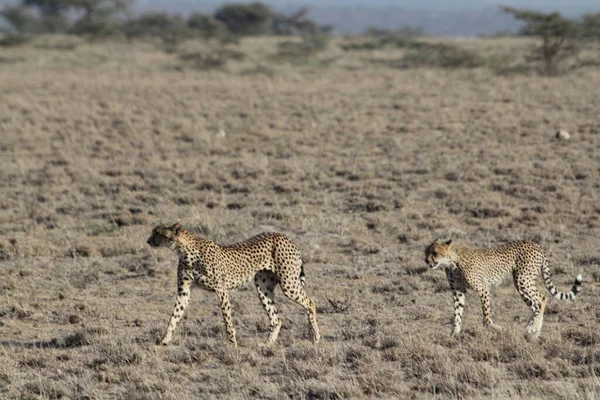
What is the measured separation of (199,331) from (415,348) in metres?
1.91

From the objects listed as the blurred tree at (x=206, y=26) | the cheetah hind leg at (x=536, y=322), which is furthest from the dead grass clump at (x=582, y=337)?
the blurred tree at (x=206, y=26)

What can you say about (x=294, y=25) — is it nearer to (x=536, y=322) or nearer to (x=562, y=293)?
(x=562, y=293)

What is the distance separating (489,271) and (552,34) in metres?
27.3

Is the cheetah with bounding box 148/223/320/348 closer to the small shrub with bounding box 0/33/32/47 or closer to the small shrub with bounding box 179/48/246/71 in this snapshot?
the small shrub with bounding box 179/48/246/71

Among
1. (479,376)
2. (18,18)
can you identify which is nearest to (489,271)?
(479,376)

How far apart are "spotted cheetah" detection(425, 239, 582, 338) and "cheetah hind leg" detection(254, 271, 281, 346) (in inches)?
50.5

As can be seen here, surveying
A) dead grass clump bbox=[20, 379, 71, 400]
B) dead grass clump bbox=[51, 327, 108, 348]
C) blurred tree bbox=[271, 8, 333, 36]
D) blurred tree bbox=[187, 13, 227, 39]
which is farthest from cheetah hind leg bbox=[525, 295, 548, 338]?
blurred tree bbox=[271, 8, 333, 36]

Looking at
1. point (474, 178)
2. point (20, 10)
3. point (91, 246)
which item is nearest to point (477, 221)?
point (474, 178)

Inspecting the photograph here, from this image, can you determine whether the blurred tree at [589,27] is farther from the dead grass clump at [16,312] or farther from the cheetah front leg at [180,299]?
the cheetah front leg at [180,299]

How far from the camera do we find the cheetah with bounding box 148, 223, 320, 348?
23.8 ft

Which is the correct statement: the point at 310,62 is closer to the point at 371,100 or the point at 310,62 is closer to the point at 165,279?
the point at 371,100

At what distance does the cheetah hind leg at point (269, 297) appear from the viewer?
7.49 meters

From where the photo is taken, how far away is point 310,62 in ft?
125

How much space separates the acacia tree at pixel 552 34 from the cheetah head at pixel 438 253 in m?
25.7
